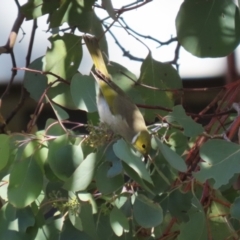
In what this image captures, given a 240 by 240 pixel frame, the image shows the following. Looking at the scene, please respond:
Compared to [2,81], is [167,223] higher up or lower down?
higher up

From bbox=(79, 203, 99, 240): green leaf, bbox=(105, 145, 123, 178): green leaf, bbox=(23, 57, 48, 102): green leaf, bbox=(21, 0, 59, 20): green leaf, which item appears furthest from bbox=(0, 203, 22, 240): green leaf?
bbox=(21, 0, 59, 20): green leaf

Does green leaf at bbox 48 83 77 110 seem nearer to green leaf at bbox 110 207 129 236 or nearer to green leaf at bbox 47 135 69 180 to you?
green leaf at bbox 47 135 69 180

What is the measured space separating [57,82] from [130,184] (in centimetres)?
39

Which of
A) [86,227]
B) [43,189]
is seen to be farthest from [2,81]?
[86,227]

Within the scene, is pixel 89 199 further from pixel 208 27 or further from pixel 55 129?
pixel 208 27

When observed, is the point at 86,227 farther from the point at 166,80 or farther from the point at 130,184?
the point at 166,80

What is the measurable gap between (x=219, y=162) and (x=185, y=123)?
11cm

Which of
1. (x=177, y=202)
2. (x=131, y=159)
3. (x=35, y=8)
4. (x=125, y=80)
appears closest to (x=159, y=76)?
(x=125, y=80)

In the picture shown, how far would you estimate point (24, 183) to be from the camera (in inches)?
44.8

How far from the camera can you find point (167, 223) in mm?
1313

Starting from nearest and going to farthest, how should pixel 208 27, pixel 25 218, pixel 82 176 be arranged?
pixel 82 176, pixel 25 218, pixel 208 27

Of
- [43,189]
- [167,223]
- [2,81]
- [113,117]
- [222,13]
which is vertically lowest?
[2,81]

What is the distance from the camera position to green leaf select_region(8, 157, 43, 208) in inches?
44.2

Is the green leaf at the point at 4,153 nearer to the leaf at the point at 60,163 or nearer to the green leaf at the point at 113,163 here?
the leaf at the point at 60,163
